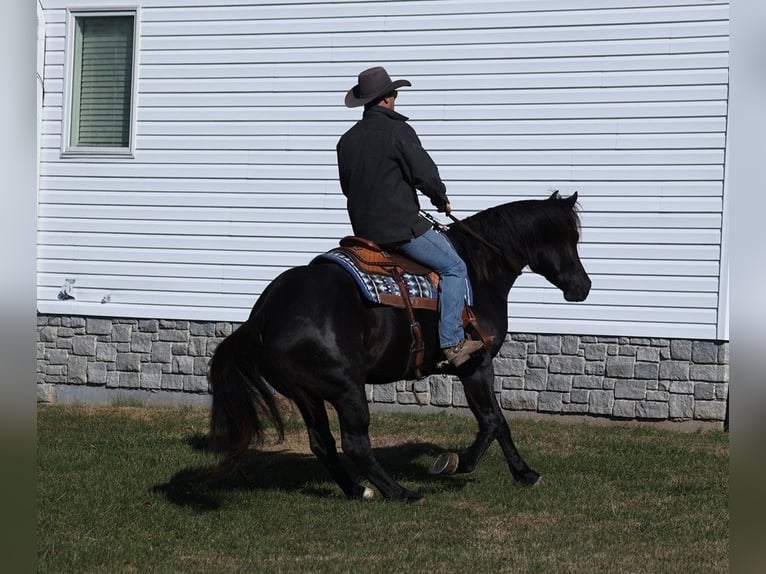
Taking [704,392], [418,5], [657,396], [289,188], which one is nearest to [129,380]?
[289,188]

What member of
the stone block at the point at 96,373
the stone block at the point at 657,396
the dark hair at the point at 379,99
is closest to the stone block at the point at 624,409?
the stone block at the point at 657,396

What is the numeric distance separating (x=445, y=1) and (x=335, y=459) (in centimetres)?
563

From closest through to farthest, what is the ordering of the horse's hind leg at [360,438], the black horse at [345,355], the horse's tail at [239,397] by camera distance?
the horse's tail at [239,397] < the black horse at [345,355] < the horse's hind leg at [360,438]

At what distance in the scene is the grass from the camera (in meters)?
5.25

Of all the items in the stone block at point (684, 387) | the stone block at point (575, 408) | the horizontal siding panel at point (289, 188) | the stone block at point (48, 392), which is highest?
the horizontal siding panel at point (289, 188)

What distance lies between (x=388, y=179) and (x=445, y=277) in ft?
2.32

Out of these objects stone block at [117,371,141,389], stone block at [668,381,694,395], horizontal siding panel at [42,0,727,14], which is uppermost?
horizontal siding panel at [42,0,727,14]

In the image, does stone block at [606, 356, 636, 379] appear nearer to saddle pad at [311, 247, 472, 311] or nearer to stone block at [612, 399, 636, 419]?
stone block at [612, 399, 636, 419]

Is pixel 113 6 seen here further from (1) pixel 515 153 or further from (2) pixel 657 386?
(2) pixel 657 386

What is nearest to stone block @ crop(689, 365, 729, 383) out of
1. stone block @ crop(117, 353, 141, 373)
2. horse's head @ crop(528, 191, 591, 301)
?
horse's head @ crop(528, 191, 591, 301)

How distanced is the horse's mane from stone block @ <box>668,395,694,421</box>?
3.23m

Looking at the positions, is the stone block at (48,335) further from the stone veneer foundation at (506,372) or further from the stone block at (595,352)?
the stone block at (595,352)

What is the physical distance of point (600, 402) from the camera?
1024 cm

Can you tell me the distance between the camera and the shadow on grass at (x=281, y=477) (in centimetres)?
669
